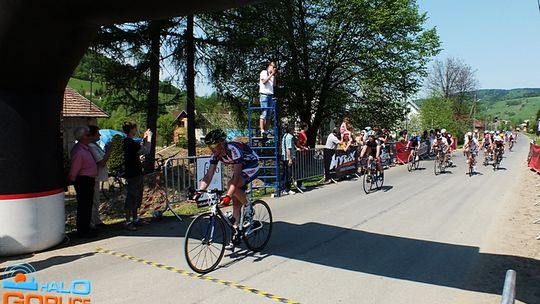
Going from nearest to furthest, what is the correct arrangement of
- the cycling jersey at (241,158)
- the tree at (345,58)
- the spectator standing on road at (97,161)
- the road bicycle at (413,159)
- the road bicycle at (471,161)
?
the cycling jersey at (241,158) < the spectator standing on road at (97,161) < the road bicycle at (471,161) < the road bicycle at (413,159) < the tree at (345,58)

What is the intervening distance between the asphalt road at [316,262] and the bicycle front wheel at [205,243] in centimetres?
15

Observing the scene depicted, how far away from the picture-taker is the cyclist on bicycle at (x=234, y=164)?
20.8ft

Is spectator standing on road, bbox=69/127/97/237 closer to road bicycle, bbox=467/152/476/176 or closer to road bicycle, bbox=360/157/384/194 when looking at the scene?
road bicycle, bbox=360/157/384/194

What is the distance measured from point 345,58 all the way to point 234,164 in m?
21.6

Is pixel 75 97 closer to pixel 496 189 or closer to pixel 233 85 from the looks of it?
pixel 233 85

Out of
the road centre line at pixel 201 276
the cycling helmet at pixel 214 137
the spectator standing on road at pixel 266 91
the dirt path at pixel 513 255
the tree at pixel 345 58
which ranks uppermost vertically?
the tree at pixel 345 58

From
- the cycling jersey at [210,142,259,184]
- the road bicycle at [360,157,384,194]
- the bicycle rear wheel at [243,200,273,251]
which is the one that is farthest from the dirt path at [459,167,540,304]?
Answer: the road bicycle at [360,157,384,194]

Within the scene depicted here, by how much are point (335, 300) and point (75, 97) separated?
36.2 meters

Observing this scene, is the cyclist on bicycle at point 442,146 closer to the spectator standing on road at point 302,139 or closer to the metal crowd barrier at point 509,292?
the spectator standing on road at point 302,139

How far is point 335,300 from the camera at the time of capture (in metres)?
5.16

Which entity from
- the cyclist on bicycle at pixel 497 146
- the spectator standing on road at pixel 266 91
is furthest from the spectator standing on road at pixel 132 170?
the cyclist on bicycle at pixel 497 146

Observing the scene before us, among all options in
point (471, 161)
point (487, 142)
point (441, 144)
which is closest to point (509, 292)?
point (471, 161)

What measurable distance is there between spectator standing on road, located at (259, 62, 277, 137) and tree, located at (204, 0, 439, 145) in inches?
395

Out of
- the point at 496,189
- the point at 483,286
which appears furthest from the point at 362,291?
the point at 496,189
